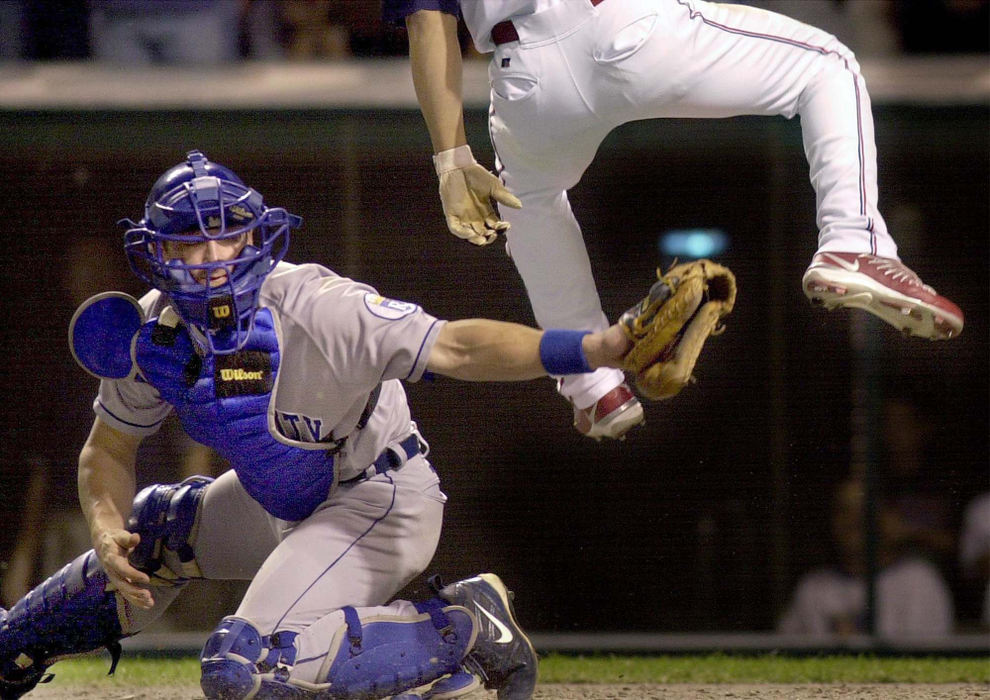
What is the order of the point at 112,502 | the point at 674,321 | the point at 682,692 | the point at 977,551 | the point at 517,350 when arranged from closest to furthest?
the point at 674,321, the point at 517,350, the point at 112,502, the point at 682,692, the point at 977,551

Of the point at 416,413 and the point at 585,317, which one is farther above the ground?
the point at 585,317

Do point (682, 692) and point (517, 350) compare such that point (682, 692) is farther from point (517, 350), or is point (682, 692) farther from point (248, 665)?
point (517, 350)

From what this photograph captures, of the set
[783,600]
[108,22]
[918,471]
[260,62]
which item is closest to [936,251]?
[918,471]

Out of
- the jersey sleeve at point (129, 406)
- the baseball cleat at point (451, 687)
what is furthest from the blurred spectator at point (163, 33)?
the baseball cleat at point (451, 687)

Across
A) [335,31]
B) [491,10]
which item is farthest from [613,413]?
[335,31]

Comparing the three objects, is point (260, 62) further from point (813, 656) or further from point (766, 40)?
point (813, 656)

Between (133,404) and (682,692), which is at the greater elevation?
(133,404)

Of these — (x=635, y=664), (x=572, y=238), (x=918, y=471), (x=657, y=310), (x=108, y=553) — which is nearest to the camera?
(x=657, y=310)

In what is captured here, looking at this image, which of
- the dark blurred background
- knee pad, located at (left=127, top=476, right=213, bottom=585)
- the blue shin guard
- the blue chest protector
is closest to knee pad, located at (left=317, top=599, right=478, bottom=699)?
the blue shin guard
